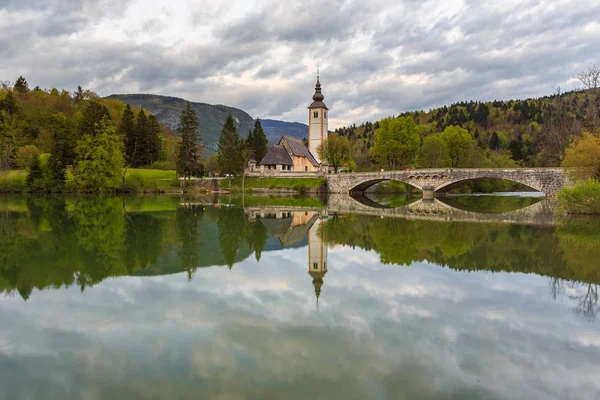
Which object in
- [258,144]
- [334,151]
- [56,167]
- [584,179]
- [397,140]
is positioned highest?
[258,144]

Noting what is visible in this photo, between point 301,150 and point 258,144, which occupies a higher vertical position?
point 258,144

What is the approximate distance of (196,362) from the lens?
6160mm

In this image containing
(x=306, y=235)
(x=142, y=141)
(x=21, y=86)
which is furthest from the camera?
(x=21, y=86)

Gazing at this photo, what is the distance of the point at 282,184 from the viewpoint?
64500 mm

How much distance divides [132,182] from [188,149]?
9328 millimetres

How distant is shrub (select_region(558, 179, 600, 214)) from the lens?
24438mm

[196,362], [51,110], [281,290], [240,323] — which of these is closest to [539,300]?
[281,290]

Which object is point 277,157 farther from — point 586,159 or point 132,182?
point 586,159

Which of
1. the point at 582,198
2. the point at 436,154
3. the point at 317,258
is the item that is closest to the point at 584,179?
the point at 582,198

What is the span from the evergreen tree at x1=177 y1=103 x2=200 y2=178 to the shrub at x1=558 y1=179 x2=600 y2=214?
49763 millimetres

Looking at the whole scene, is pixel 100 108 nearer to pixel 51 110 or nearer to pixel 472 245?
pixel 51 110

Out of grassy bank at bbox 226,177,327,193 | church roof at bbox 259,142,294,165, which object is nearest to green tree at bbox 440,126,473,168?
grassy bank at bbox 226,177,327,193

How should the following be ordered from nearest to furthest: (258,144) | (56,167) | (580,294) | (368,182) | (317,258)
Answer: (580,294) → (317,258) → (56,167) → (368,182) → (258,144)

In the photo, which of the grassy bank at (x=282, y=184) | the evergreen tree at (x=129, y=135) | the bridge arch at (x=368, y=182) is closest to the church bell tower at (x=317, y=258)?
the bridge arch at (x=368, y=182)
